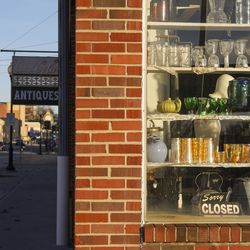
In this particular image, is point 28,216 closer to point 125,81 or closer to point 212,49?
Result: point 212,49

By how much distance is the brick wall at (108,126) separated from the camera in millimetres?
4637

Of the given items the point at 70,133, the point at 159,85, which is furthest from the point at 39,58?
the point at 159,85

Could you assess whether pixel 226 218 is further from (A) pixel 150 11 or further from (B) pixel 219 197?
(A) pixel 150 11

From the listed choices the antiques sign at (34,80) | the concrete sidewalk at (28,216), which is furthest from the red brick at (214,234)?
the antiques sign at (34,80)

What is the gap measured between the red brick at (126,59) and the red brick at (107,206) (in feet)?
3.49

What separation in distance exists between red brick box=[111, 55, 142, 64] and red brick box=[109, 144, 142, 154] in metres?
0.63

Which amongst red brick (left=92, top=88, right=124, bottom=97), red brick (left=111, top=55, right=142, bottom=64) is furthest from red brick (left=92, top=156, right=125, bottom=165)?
red brick (left=111, top=55, right=142, bottom=64)

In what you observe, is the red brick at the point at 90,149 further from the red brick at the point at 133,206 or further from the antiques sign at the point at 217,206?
the antiques sign at the point at 217,206

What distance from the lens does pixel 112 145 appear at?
4652 mm

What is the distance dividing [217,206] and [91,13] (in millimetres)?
1821

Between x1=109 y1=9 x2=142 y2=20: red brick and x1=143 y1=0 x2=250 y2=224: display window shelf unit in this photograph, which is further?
x1=143 y1=0 x2=250 y2=224: display window shelf unit

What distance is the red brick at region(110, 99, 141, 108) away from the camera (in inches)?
184

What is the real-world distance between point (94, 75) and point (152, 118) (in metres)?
0.59

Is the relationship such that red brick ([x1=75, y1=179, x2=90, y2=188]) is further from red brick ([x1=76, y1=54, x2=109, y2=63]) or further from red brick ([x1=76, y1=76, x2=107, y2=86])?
red brick ([x1=76, y1=54, x2=109, y2=63])
